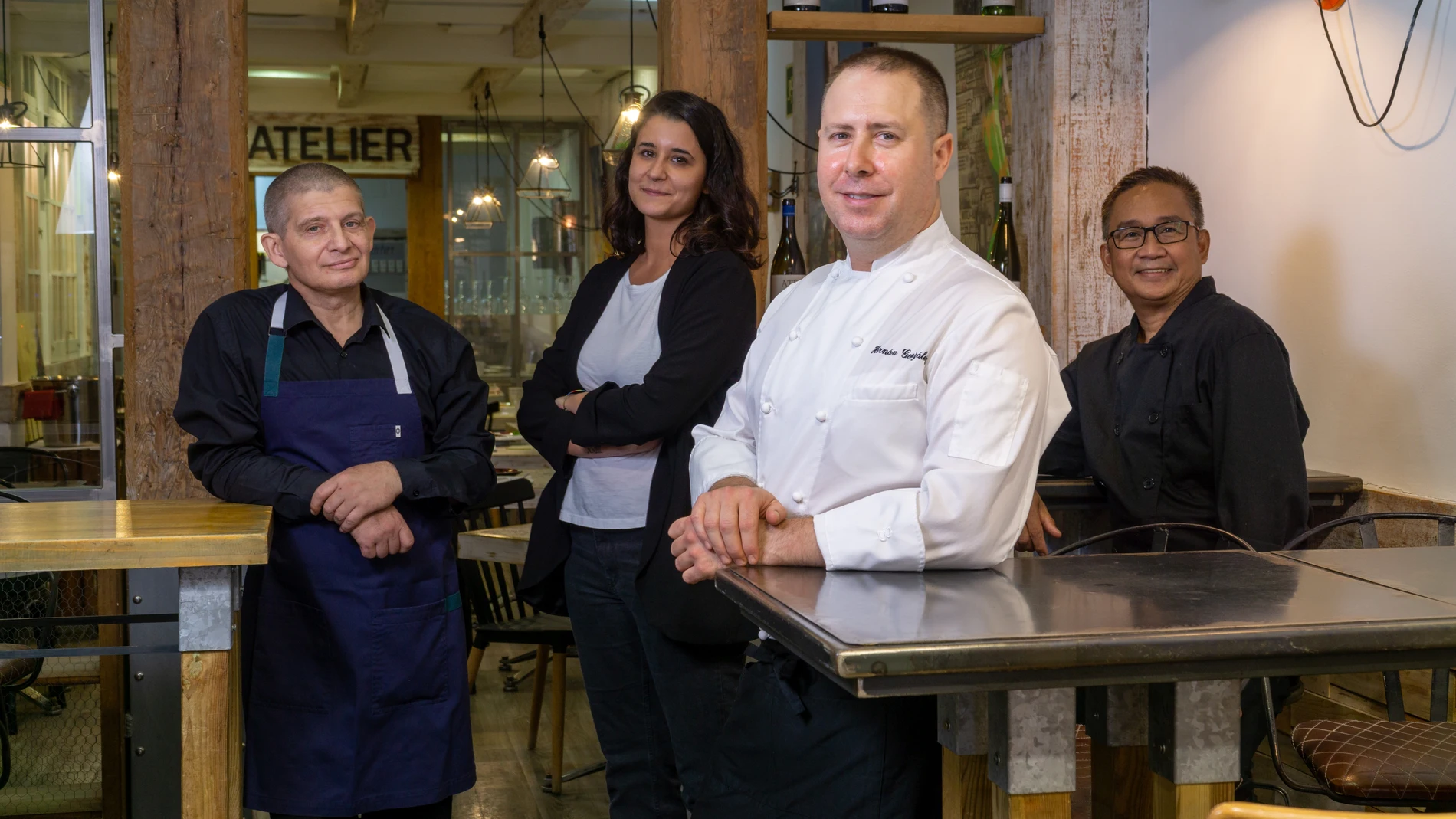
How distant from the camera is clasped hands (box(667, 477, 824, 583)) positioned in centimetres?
154

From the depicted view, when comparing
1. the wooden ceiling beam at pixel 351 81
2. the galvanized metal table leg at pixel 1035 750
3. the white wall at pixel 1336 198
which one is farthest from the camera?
the wooden ceiling beam at pixel 351 81

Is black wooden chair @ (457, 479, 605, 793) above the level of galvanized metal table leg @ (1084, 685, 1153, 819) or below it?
below

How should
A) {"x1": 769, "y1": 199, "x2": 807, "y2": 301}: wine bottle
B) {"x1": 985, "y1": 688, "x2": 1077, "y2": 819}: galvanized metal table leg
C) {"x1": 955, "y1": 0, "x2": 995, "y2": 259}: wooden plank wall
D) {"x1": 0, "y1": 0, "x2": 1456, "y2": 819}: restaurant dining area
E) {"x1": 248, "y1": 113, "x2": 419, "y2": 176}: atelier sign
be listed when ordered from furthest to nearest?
{"x1": 248, "y1": 113, "x2": 419, "y2": 176}: atelier sign
{"x1": 955, "y1": 0, "x2": 995, "y2": 259}: wooden plank wall
{"x1": 769, "y1": 199, "x2": 807, "y2": 301}: wine bottle
{"x1": 0, "y1": 0, "x2": 1456, "y2": 819}: restaurant dining area
{"x1": 985, "y1": 688, "x2": 1077, "y2": 819}: galvanized metal table leg

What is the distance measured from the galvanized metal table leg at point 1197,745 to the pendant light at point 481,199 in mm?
10025

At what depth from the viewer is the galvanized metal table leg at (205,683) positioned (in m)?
2.03

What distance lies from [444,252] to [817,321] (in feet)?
37.3

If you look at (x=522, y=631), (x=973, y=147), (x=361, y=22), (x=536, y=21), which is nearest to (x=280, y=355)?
(x=522, y=631)

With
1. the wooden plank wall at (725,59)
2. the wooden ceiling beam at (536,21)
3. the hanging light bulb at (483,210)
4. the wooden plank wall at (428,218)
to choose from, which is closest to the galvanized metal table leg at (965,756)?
the wooden plank wall at (725,59)

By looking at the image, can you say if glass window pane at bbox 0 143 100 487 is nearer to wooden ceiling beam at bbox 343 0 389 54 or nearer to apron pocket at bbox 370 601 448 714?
apron pocket at bbox 370 601 448 714

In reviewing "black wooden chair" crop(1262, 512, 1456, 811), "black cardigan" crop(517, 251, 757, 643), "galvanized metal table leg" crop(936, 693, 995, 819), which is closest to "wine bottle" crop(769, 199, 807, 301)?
"black cardigan" crop(517, 251, 757, 643)

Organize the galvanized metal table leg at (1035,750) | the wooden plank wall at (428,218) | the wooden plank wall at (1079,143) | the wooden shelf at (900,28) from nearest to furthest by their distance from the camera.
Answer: the galvanized metal table leg at (1035,750) → the wooden shelf at (900,28) → the wooden plank wall at (1079,143) → the wooden plank wall at (428,218)

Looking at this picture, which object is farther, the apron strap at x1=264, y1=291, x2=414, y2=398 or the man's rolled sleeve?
the apron strap at x1=264, y1=291, x2=414, y2=398

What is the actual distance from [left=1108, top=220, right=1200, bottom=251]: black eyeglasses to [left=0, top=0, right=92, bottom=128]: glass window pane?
2.46 metres

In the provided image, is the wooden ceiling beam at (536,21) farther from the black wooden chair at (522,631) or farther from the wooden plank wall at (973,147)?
the black wooden chair at (522,631)
